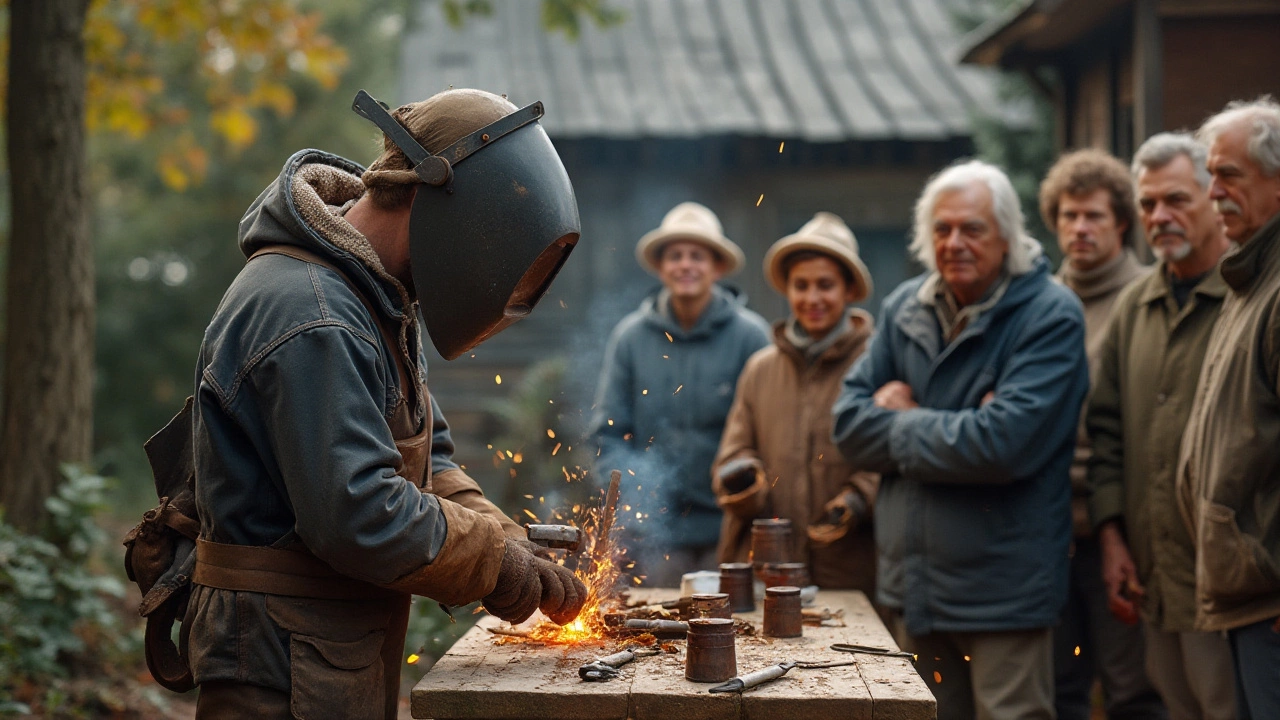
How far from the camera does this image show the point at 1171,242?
4082 millimetres

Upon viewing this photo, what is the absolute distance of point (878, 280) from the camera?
1076cm

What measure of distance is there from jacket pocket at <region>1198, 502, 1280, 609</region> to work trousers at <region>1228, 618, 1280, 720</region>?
0.10 meters

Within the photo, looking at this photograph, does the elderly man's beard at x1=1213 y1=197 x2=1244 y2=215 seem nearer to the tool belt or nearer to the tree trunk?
the tool belt

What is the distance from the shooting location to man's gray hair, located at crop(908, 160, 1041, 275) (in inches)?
166

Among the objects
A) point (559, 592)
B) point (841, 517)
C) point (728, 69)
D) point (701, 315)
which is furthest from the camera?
point (728, 69)

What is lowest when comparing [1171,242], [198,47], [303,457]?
[303,457]

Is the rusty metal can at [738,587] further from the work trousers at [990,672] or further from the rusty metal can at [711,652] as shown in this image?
the rusty metal can at [711,652]

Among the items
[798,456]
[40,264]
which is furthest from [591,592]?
[40,264]

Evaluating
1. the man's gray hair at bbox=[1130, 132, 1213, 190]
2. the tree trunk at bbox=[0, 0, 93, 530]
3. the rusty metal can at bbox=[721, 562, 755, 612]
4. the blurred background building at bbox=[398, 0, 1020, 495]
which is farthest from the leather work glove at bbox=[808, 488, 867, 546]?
the blurred background building at bbox=[398, 0, 1020, 495]

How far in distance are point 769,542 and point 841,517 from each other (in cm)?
83

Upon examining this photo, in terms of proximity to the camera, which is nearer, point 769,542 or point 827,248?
point 769,542

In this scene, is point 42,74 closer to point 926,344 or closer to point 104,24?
point 104,24

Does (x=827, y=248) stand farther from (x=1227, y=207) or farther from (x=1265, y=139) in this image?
(x=1265, y=139)

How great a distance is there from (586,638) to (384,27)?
→ 15.6m
